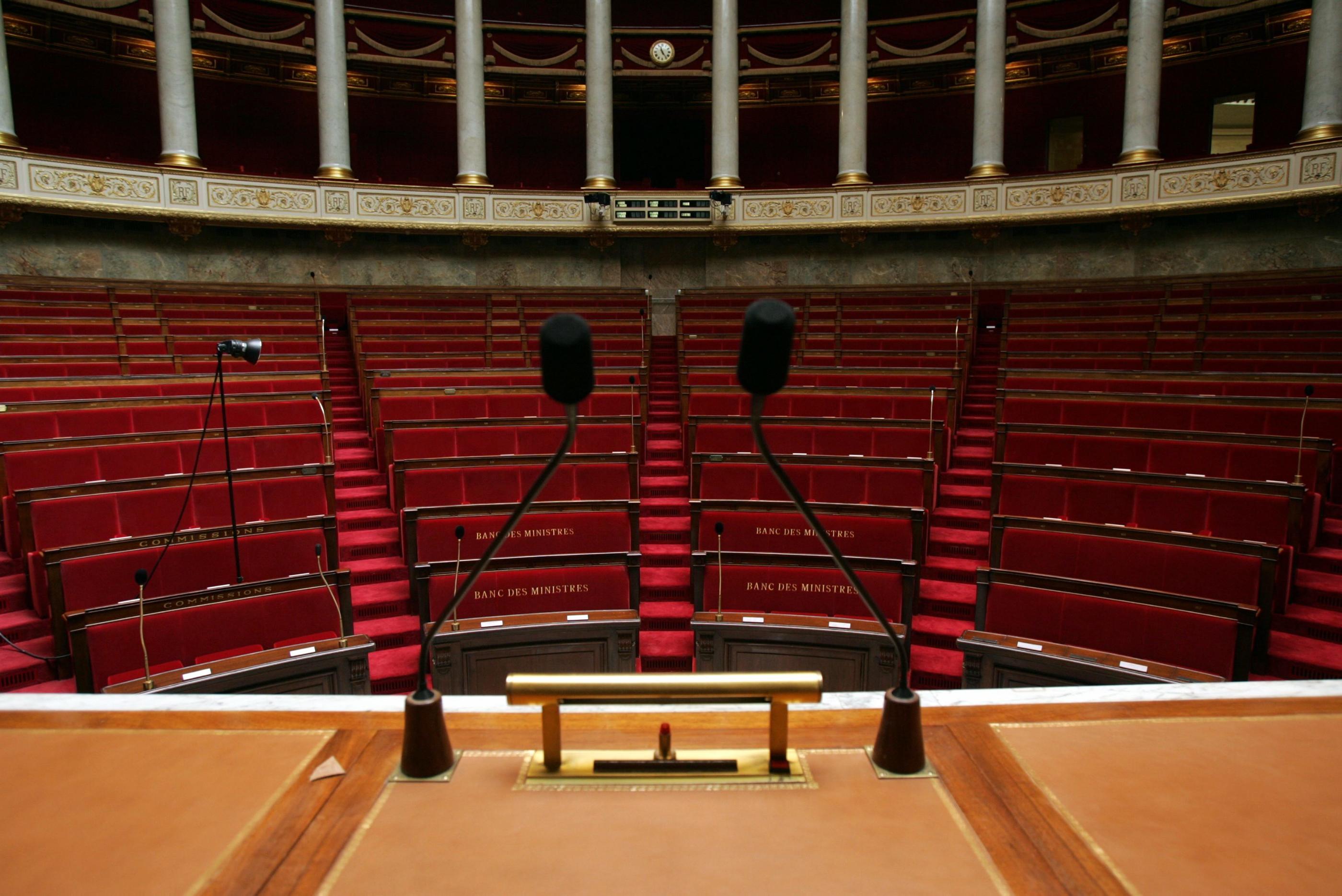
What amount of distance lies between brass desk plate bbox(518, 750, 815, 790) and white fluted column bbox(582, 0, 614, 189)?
6878 millimetres

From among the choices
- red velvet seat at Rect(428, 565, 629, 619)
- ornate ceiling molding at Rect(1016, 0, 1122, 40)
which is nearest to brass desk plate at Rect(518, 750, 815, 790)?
red velvet seat at Rect(428, 565, 629, 619)

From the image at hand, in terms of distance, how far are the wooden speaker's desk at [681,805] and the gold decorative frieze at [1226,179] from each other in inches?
254

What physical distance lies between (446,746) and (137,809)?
0.27 m

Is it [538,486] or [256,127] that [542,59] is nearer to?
[256,127]

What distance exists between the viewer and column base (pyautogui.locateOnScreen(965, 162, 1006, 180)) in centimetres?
658

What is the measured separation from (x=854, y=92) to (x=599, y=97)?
2375 millimetres

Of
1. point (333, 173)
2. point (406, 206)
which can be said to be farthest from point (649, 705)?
point (333, 173)

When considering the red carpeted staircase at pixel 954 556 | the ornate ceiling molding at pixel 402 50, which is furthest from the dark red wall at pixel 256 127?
the red carpeted staircase at pixel 954 556

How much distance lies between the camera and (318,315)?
225 inches

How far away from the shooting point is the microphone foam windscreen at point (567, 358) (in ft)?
1.96

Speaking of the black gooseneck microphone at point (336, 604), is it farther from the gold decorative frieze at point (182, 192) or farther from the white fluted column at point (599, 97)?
the white fluted column at point (599, 97)

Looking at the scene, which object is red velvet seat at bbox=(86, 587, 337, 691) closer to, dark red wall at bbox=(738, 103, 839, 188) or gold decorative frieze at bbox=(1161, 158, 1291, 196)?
gold decorative frieze at bbox=(1161, 158, 1291, 196)

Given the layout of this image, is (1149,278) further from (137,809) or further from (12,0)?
(12,0)

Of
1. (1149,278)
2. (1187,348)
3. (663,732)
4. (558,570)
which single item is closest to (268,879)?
(663,732)
